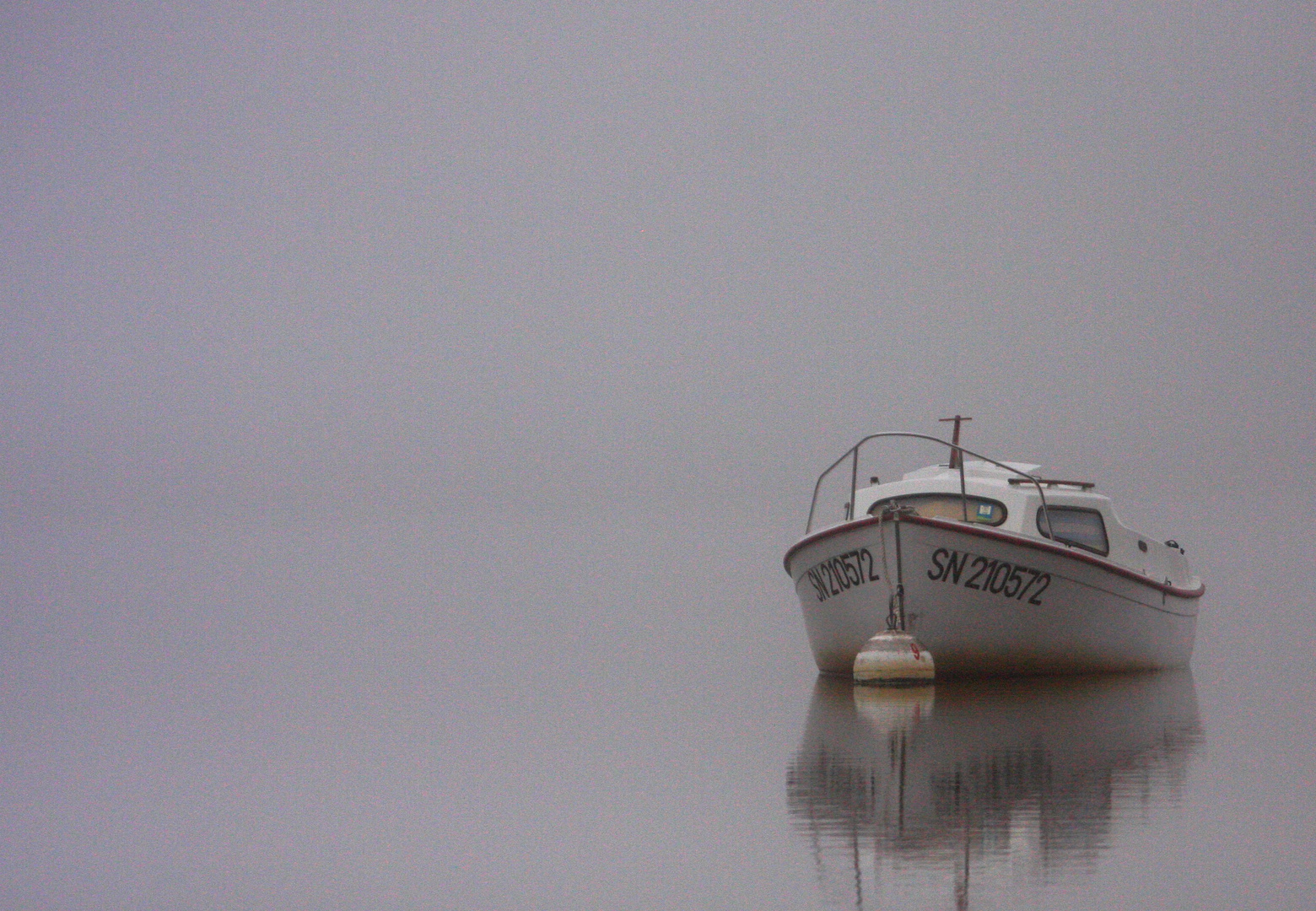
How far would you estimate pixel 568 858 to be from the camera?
309 inches

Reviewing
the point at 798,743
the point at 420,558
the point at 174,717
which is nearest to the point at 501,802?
the point at 798,743

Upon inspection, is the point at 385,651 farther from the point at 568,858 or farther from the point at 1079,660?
the point at 568,858

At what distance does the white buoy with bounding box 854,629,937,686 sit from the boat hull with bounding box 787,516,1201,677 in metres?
0.46

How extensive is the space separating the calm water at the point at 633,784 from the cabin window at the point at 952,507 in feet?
6.08

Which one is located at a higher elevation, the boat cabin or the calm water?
the boat cabin

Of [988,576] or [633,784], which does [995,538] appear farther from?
[633,784]

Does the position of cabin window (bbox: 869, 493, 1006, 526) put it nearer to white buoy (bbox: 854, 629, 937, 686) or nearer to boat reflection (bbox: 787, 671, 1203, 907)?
white buoy (bbox: 854, 629, 937, 686)

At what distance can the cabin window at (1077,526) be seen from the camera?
19.2 meters

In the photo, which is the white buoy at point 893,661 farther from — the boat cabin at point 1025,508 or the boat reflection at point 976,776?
the boat cabin at point 1025,508

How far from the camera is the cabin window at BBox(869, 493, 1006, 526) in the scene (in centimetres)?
1909

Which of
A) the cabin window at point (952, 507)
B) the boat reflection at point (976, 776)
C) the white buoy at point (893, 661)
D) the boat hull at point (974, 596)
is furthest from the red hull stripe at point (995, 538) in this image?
the boat reflection at point (976, 776)

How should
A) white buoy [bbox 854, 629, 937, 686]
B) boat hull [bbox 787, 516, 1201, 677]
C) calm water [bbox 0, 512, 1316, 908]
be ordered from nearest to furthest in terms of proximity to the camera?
1. calm water [bbox 0, 512, 1316, 908]
2. white buoy [bbox 854, 629, 937, 686]
3. boat hull [bbox 787, 516, 1201, 677]

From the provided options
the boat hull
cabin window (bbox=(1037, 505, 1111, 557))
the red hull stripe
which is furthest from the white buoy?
cabin window (bbox=(1037, 505, 1111, 557))

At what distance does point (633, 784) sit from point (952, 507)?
981cm
